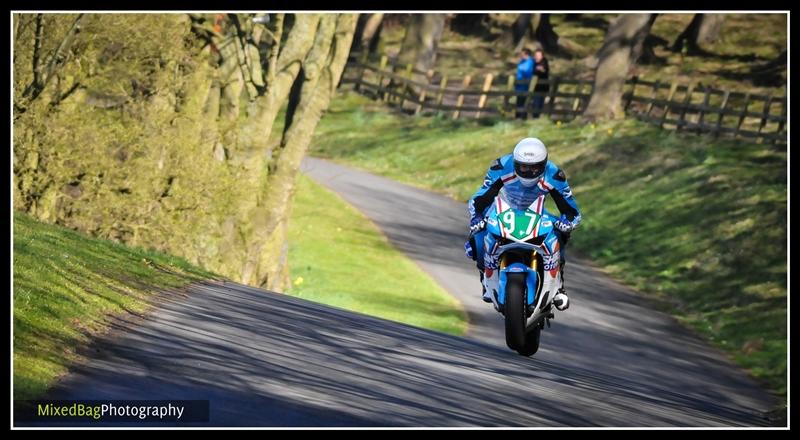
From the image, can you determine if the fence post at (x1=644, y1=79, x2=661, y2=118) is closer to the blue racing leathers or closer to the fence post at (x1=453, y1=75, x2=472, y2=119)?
the fence post at (x1=453, y1=75, x2=472, y2=119)

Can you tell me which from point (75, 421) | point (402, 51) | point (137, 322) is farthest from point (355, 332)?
point (402, 51)

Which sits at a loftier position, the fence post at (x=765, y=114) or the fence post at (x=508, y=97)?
the fence post at (x=508, y=97)

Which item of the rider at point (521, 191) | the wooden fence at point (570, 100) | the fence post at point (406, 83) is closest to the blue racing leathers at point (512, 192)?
the rider at point (521, 191)

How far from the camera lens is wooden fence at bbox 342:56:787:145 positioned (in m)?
38.7

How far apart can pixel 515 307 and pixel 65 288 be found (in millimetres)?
3988

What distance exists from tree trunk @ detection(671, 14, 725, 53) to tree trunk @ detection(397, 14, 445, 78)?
1041cm

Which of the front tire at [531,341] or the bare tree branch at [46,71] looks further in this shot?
the bare tree branch at [46,71]

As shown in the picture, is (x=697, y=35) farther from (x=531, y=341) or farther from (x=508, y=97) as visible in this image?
(x=531, y=341)

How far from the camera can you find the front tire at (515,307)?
12953mm

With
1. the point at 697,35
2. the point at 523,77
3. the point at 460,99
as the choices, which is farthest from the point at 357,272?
the point at 697,35

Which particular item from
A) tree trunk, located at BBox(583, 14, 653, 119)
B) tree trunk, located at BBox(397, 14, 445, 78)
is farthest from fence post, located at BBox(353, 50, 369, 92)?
tree trunk, located at BBox(583, 14, 653, 119)

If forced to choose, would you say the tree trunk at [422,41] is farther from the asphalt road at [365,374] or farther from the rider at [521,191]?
the rider at [521,191]
